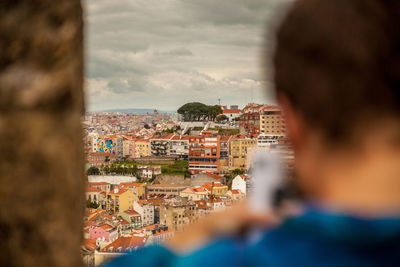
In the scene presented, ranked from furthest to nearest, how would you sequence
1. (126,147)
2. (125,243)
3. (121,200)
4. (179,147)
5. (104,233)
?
(126,147) → (179,147) → (121,200) → (104,233) → (125,243)

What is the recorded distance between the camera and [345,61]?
41cm

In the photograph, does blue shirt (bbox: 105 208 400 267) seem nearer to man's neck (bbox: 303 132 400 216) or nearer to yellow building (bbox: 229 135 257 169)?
man's neck (bbox: 303 132 400 216)

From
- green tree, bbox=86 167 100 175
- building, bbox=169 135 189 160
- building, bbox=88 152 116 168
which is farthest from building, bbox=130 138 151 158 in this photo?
green tree, bbox=86 167 100 175

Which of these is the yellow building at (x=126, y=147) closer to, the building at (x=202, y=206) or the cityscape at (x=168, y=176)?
the cityscape at (x=168, y=176)

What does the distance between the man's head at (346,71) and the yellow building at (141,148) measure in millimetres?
35116

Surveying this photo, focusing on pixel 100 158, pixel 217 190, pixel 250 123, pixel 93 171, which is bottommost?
pixel 217 190

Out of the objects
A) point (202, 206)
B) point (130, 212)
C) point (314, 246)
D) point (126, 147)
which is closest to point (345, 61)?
point (314, 246)

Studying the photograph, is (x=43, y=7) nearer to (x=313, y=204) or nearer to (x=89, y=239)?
(x=313, y=204)

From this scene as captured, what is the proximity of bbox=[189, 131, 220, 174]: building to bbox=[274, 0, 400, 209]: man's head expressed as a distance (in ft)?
92.5

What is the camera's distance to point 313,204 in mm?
420

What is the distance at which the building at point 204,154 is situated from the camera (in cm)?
2891

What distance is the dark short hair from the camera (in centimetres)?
42

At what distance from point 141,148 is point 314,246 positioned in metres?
36.0

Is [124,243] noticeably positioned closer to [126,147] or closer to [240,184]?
[240,184]
